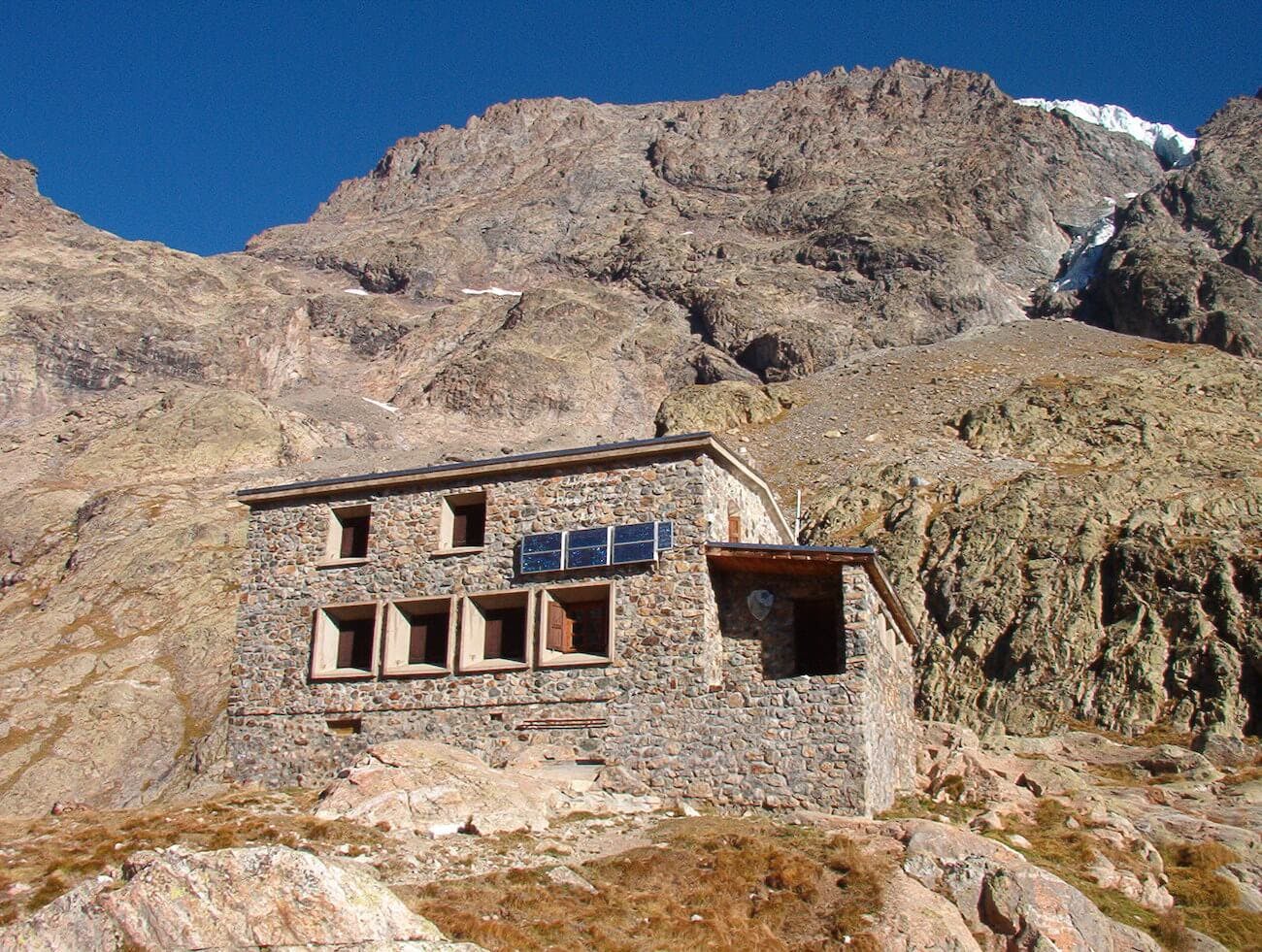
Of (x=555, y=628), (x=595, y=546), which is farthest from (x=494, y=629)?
(x=595, y=546)

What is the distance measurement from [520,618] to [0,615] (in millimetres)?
40149

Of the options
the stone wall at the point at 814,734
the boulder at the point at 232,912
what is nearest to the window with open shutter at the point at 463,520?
the stone wall at the point at 814,734

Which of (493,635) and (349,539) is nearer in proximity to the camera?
(493,635)

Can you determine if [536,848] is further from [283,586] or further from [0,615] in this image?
[0,615]

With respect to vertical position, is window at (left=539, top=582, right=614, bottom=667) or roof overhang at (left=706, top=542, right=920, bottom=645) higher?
roof overhang at (left=706, top=542, right=920, bottom=645)

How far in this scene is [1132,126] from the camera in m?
143

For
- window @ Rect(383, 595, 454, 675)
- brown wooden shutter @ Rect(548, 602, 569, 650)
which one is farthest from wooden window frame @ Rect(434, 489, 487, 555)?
brown wooden shutter @ Rect(548, 602, 569, 650)

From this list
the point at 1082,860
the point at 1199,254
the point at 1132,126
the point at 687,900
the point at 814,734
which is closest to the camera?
the point at 687,900

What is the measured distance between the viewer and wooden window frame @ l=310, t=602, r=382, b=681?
80.7ft

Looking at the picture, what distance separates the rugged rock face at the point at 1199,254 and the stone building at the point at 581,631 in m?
65.0

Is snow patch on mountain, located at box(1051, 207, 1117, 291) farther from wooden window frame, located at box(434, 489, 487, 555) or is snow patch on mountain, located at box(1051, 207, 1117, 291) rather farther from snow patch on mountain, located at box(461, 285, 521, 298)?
wooden window frame, located at box(434, 489, 487, 555)

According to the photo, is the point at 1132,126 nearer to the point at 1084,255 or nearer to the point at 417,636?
the point at 1084,255

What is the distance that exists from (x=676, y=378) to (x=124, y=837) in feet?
278

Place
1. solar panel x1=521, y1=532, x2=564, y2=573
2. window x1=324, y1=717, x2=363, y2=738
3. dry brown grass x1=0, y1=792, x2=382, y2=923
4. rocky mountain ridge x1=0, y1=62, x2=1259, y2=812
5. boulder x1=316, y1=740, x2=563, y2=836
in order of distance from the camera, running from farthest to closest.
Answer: rocky mountain ridge x1=0, y1=62, x2=1259, y2=812, window x1=324, y1=717, x2=363, y2=738, solar panel x1=521, y1=532, x2=564, y2=573, boulder x1=316, y1=740, x2=563, y2=836, dry brown grass x1=0, y1=792, x2=382, y2=923
